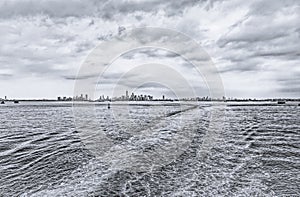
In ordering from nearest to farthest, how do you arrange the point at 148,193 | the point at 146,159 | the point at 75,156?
1. the point at 148,193
2. the point at 146,159
3. the point at 75,156

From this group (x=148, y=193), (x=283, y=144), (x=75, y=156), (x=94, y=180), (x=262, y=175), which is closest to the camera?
(x=148, y=193)

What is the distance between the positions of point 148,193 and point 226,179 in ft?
10.6

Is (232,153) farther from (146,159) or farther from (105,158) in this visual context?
(105,158)

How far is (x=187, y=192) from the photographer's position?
8.27 meters

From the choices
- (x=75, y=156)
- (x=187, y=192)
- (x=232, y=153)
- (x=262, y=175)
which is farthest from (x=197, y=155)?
(x=75, y=156)

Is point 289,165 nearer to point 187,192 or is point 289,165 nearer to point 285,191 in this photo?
point 285,191

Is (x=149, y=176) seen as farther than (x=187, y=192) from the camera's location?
Yes

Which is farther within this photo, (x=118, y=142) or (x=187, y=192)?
(x=118, y=142)

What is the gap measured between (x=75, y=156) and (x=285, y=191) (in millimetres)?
9768

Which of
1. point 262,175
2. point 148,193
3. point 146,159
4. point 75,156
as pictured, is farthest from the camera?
point 75,156

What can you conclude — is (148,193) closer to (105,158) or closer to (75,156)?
(105,158)

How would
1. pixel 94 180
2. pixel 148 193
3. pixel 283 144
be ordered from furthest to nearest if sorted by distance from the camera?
pixel 283 144 → pixel 94 180 → pixel 148 193

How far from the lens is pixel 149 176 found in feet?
32.2

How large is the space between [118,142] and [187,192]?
9764mm
